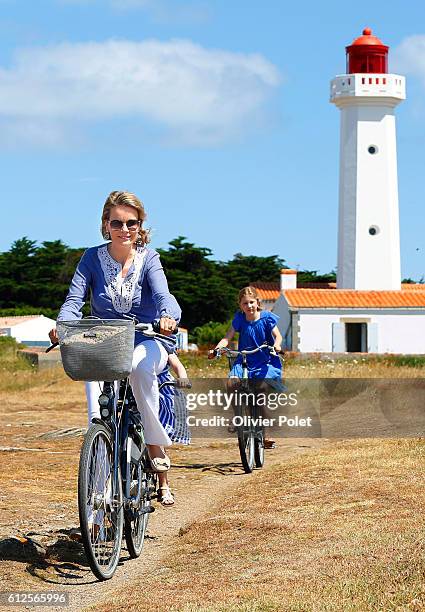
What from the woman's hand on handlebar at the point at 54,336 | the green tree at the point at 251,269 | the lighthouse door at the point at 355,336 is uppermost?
the green tree at the point at 251,269

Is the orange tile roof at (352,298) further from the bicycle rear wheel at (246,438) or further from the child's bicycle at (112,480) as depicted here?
the child's bicycle at (112,480)

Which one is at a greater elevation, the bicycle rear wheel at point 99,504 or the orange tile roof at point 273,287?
the orange tile roof at point 273,287

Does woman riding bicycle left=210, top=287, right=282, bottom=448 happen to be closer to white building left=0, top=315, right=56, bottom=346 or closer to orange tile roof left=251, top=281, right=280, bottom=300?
orange tile roof left=251, top=281, right=280, bottom=300

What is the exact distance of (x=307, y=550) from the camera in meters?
6.71

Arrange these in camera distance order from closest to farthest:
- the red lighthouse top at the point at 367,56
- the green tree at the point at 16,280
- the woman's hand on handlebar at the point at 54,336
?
the woman's hand on handlebar at the point at 54,336, the red lighthouse top at the point at 367,56, the green tree at the point at 16,280

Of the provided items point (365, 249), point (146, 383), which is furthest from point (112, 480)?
point (365, 249)

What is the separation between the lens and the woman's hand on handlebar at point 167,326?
694 centimetres

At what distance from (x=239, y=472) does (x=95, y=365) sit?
5.97 metres

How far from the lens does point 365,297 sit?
59281 mm

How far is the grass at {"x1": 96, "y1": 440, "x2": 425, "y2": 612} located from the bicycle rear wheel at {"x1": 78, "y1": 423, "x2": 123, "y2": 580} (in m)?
0.26

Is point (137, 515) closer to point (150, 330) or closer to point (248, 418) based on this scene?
point (150, 330)

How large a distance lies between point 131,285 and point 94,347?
94 centimetres

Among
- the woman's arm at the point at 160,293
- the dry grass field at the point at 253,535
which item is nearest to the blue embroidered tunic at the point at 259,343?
the dry grass field at the point at 253,535

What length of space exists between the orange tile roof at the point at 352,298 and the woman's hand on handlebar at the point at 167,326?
50860 millimetres
